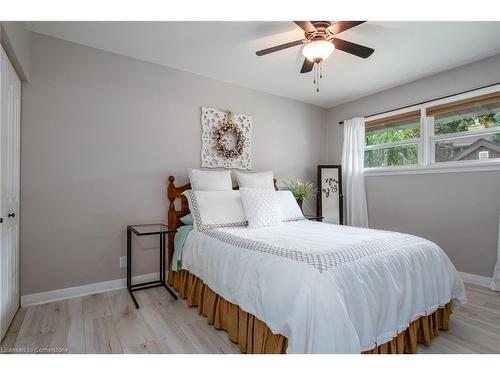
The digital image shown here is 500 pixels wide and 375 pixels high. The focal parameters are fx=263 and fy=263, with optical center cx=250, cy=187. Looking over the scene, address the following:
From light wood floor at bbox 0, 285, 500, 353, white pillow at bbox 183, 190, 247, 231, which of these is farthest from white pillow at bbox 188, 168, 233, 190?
light wood floor at bbox 0, 285, 500, 353

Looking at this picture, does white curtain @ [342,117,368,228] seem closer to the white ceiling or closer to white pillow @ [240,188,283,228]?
the white ceiling

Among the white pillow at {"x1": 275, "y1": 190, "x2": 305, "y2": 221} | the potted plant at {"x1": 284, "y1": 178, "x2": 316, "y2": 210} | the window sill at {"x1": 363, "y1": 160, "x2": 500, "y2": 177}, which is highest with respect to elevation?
the window sill at {"x1": 363, "y1": 160, "x2": 500, "y2": 177}

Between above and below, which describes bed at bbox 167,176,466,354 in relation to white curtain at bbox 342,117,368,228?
below

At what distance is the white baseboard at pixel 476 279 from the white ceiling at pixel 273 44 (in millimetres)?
2414

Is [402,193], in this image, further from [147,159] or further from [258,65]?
[147,159]

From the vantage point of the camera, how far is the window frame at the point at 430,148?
9.53 feet

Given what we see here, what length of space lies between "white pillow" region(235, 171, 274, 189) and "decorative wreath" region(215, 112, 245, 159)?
0.32 metres

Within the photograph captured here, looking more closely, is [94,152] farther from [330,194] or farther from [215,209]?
[330,194]

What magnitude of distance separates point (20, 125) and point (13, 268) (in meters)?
1.22

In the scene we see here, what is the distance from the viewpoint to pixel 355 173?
13.4 ft

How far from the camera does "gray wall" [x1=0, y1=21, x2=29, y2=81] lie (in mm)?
1720

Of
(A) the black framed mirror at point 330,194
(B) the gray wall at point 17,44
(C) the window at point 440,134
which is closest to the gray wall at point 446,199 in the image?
(C) the window at point 440,134

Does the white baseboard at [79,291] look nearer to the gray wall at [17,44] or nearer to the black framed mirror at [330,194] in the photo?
the gray wall at [17,44]
